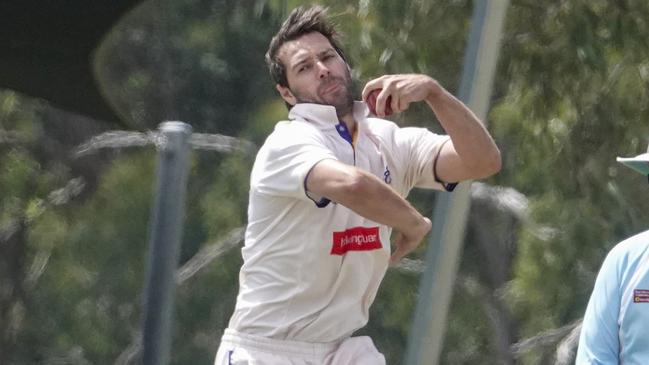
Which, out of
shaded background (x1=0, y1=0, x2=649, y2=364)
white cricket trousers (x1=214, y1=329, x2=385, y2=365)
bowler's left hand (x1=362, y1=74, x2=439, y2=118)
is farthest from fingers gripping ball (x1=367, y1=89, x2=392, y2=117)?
shaded background (x1=0, y1=0, x2=649, y2=364)

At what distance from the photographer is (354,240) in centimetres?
485

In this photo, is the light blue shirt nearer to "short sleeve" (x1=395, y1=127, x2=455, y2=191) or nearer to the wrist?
"short sleeve" (x1=395, y1=127, x2=455, y2=191)

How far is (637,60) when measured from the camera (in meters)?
10.4

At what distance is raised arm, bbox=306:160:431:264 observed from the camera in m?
4.54

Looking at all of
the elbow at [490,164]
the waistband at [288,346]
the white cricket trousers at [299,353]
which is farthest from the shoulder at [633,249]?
the waistband at [288,346]

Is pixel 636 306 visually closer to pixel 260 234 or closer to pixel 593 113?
pixel 260 234

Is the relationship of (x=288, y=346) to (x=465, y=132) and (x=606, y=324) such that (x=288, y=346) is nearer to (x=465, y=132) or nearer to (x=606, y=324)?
(x=465, y=132)

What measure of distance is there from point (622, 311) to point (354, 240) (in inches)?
34.1

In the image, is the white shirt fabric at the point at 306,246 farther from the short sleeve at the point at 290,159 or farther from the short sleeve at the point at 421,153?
the short sleeve at the point at 421,153

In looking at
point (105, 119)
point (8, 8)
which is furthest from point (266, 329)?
point (105, 119)

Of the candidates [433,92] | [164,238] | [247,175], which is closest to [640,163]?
[433,92]

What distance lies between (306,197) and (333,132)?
0.28 meters

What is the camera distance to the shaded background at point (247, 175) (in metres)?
10.3

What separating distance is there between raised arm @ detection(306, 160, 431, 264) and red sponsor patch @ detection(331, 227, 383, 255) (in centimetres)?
16
